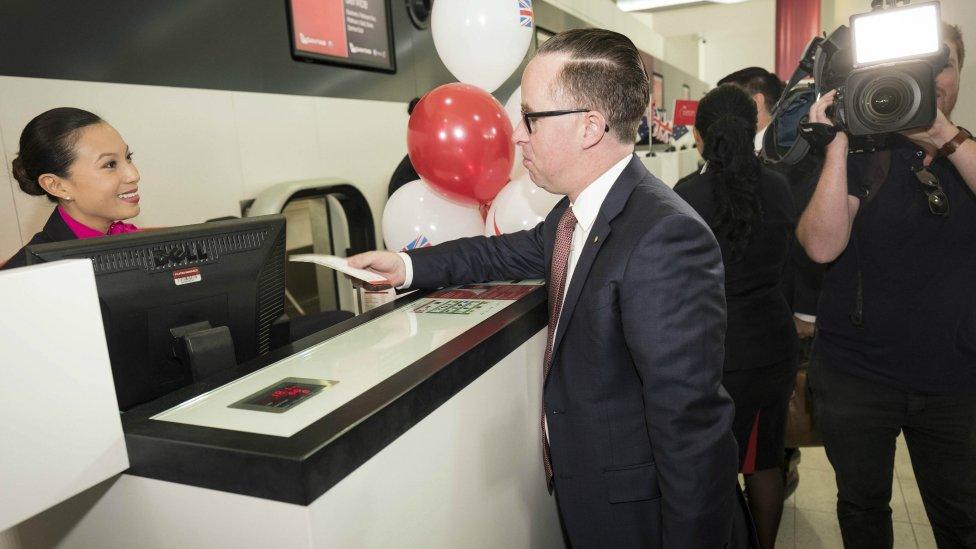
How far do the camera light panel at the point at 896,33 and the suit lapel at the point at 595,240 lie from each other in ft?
2.26

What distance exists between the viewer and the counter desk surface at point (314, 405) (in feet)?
2.48

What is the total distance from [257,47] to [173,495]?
8.39 ft

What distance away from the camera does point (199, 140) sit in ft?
8.58

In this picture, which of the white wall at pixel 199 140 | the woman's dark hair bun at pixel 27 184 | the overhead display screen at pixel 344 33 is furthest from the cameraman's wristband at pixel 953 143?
the overhead display screen at pixel 344 33

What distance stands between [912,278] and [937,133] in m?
0.34

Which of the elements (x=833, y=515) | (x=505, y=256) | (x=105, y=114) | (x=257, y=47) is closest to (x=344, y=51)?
(x=257, y=47)

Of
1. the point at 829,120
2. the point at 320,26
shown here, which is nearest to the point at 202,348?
the point at 829,120

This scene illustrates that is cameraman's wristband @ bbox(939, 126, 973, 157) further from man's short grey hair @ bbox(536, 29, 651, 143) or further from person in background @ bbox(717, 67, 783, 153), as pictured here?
person in background @ bbox(717, 67, 783, 153)

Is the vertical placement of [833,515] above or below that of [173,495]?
below

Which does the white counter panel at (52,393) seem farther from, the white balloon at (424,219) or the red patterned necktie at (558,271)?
the white balloon at (424,219)

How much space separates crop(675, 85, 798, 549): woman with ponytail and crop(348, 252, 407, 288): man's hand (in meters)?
0.94

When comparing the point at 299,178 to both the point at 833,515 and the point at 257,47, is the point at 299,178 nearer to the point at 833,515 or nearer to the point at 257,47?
the point at 257,47

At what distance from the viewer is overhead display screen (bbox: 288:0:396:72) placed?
3.11m

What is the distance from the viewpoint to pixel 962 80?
257 cm
